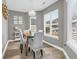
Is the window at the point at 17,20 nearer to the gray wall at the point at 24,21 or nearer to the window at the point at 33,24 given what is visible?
the gray wall at the point at 24,21

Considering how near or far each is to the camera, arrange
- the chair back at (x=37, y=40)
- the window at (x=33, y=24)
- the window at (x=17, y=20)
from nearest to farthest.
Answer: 1. the chair back at (x=37, y=40)
2. the window at (x=17, y=20)
3. the window at (x=33, y=24)

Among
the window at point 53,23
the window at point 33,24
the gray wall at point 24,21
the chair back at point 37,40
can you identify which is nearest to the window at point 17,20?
the gray wall at point 24,21

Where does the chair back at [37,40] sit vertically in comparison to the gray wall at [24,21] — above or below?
below

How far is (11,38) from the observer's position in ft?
28.4

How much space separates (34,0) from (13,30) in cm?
413

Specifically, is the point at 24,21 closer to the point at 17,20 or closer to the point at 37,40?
the point at 17,20

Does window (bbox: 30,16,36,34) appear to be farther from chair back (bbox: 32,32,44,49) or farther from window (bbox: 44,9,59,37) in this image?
chair back (bbox: 32,32,44,49)

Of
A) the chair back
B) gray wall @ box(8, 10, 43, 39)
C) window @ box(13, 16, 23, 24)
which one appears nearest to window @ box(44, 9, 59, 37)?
gray wall @ box(8, 10, 43, 39)

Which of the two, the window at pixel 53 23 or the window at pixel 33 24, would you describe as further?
the window at pixel 33 24

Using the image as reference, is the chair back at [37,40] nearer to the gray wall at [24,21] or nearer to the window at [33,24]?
the gray wall at [24,21]

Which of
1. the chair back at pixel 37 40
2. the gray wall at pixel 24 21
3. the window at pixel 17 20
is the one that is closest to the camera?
the chair back at pixel 37 40

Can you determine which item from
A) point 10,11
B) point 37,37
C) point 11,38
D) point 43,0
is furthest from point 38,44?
point 10,11

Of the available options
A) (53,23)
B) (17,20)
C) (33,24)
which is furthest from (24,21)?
(53,23)

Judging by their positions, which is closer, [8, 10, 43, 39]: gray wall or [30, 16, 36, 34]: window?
[8, 10, 43, 39]: gray wall
